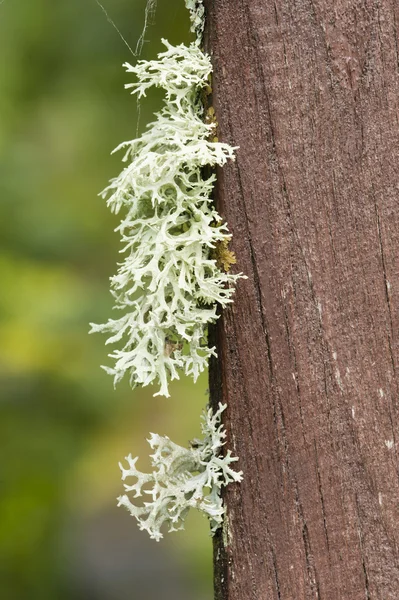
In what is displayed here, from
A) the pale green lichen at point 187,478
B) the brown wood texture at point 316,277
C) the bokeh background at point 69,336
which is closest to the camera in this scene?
the brown wood texture at point 316,277

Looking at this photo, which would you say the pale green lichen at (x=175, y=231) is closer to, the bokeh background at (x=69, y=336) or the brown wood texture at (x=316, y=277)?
the brown wood texture at (x=316, y=277)

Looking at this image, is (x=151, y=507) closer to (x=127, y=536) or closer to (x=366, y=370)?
(x=366, y=370)

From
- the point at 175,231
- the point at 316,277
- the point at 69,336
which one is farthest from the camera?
the point at 69,336

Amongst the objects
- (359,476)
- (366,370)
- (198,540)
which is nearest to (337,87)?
(366,370)

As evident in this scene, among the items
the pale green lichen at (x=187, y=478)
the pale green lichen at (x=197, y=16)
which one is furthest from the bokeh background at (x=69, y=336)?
the pale green lichen at (x=197, y=16)

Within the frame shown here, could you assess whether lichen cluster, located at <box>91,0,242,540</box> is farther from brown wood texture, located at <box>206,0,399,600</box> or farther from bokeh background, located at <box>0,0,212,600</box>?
bokeh background, located at <box>0,0,212,600</box>

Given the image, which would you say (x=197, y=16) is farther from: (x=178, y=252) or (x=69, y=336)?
(x=69, y=336)

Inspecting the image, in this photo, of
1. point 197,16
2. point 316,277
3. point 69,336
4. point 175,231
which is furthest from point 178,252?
point 69,336
